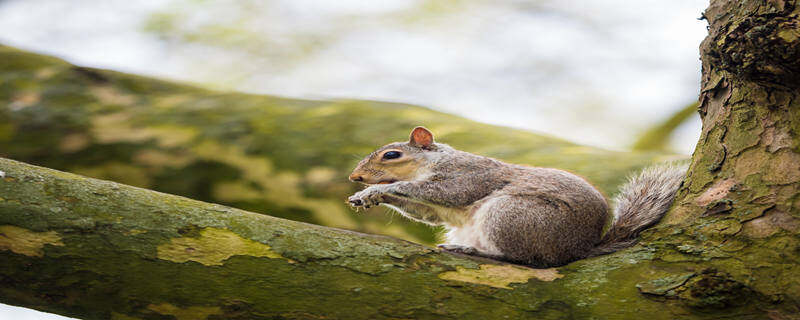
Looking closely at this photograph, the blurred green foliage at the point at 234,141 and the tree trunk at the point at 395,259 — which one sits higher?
the blurred green foliage at the point at 234,141

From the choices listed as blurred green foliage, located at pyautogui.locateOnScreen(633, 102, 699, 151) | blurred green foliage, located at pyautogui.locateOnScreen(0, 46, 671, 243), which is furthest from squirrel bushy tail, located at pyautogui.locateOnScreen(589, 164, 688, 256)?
blurred green foliage, located at pyautogui.locateOnScreen(633, 102, 699, 151)

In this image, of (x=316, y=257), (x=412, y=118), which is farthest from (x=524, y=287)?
(x=412, y=118)

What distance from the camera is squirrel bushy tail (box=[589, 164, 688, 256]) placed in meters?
2.15

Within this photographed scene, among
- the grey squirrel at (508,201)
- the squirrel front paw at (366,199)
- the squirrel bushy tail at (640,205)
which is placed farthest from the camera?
the squirrel front paw at (366,199)

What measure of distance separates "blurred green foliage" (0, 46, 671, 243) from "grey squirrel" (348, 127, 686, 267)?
61 cm

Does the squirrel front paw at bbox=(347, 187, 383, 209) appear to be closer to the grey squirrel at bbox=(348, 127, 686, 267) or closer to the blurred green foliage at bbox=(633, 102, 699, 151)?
the grey squirrel at bbox=(348, 127, 686, 267)

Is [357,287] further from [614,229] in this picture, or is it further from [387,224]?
[387,224]

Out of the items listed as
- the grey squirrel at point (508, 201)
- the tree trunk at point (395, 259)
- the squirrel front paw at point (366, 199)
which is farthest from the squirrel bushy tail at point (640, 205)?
the squirrel front paw at point (366, 199)

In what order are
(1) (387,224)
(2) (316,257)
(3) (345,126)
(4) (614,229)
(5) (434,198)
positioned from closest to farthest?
(2) (316,257)
(4) (614,229)
(5) (434,198)
(1) (387,224)
(3) (345,126)

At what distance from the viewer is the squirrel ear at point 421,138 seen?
299cm

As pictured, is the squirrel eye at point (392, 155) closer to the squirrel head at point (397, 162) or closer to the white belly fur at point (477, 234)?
the squirrel head at point (397, 162)

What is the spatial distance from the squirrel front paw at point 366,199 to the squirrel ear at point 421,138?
459mm

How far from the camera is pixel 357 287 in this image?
5.21 feet

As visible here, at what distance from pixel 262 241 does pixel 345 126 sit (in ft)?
7.48
